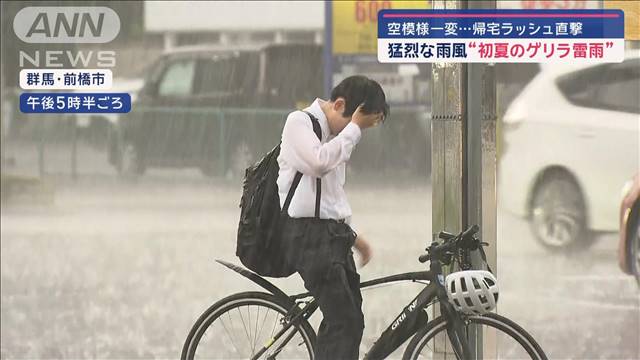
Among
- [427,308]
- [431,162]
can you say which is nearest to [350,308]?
[427,308]

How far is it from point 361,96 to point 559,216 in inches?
72.2

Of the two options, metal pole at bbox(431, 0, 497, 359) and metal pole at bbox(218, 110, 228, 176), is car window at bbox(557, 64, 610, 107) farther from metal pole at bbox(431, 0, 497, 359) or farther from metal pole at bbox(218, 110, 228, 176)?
metal pole at bbox(218, 110, 228, 176)

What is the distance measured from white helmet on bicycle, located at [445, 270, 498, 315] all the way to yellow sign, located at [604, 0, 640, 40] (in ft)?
6.23

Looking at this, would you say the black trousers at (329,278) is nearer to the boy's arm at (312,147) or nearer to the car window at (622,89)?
the boy's arm at (312,147)

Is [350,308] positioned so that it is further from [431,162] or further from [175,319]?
[175,319]

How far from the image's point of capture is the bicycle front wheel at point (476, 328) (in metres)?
5.22

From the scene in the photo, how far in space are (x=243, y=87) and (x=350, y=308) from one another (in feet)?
6.02

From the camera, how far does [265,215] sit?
17.4 feet

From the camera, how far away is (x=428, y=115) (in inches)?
259

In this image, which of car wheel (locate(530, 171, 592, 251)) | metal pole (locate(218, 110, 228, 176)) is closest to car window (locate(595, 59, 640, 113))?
car wheel (locate(530, 171, 592, 251))

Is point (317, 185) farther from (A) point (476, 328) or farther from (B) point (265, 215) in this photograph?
(A) point (476, 328)

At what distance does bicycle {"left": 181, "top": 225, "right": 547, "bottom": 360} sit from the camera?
5.22 m

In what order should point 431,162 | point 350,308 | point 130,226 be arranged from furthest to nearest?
point 130,226, point 431,162, point 350,308

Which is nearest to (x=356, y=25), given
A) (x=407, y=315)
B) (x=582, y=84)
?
(x=582, y=84)
